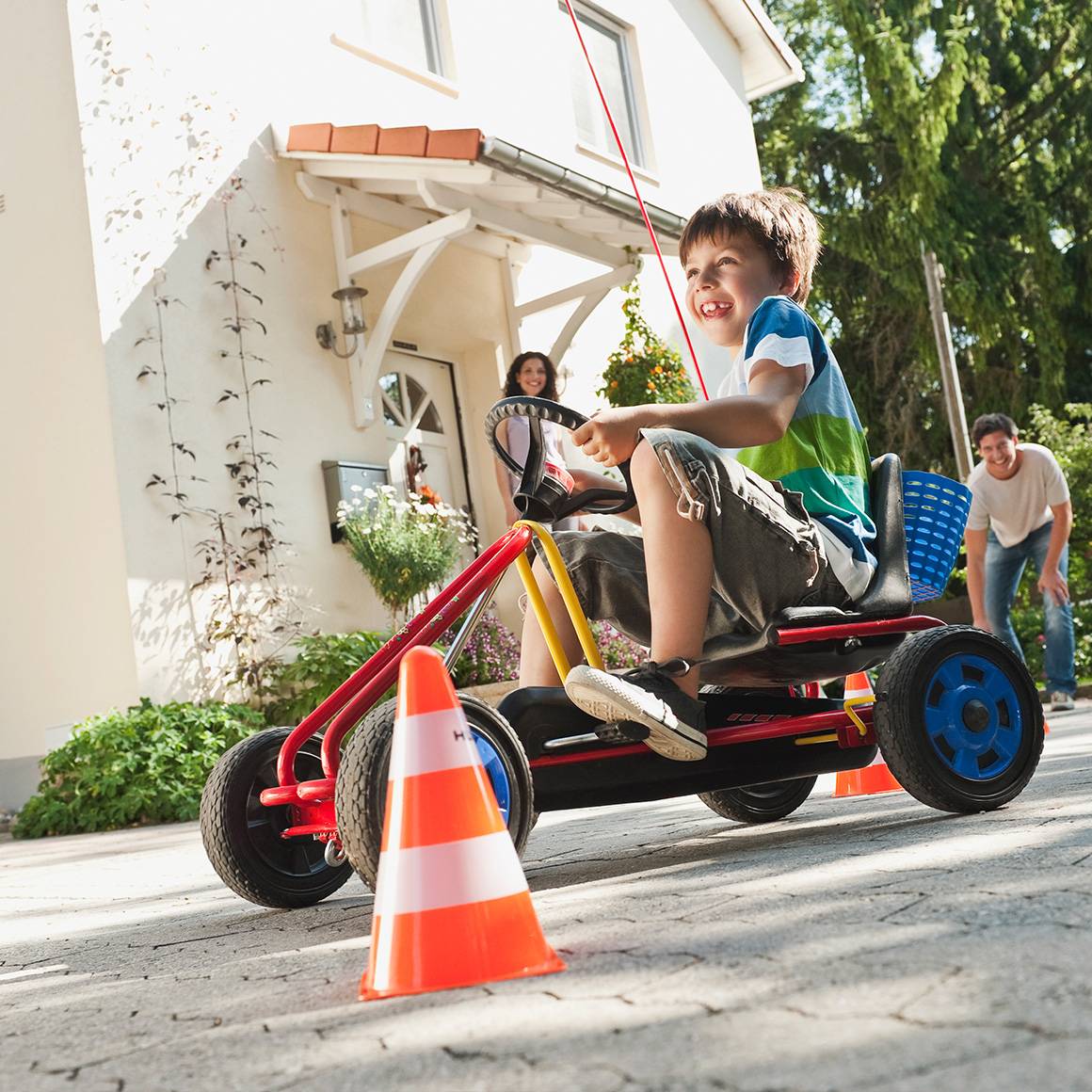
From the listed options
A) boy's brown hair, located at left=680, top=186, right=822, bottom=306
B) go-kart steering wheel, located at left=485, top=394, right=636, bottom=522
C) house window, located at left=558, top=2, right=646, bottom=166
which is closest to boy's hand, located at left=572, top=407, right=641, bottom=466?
go-kart steering wheel, located at left=485, top=394, right=636, bottom=522

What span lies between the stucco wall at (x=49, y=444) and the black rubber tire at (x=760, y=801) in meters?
4.20

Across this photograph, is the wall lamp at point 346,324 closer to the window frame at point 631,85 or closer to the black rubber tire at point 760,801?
the window frame at point 631,85

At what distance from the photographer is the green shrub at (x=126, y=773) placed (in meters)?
6.04

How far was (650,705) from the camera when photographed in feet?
7.75

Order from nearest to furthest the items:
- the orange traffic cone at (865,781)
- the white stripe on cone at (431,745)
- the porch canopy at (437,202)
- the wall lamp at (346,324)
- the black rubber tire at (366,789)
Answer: the white stripe on cone at (431,745) < the black rubber tire at (366,789) < the orange traffic cone at (865,781) < the porch canopy at (437,202) < the wall lamp at (346,324)

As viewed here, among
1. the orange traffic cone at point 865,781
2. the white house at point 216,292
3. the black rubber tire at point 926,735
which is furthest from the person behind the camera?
the white house at point 216,292

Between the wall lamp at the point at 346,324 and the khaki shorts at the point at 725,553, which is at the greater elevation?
the wall lamp at the point at 346,324

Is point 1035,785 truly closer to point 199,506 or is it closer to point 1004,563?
point 1004,563

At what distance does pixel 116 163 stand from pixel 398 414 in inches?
96.1

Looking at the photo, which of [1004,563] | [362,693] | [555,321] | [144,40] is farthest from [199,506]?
[362,693]

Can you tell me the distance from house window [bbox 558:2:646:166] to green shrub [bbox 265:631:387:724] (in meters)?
5.30

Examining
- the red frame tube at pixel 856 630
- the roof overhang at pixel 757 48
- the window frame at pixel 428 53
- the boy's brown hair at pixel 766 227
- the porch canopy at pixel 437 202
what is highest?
the roof overhang at pixel 757 48

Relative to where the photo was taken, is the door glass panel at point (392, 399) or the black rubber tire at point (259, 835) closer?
the black rubber tire at point (259, 835)

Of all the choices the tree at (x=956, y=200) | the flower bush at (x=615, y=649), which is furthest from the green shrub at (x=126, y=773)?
the tree at (x=956, y=200)
